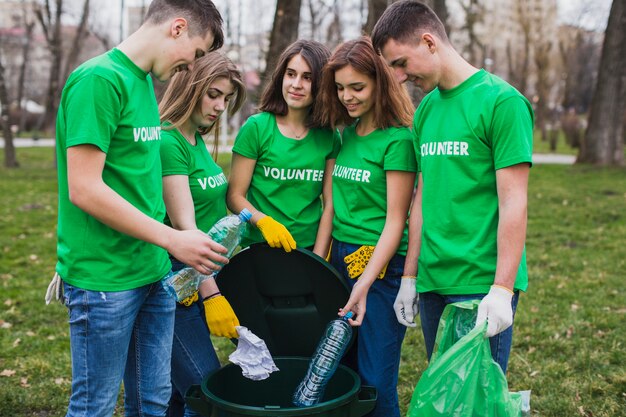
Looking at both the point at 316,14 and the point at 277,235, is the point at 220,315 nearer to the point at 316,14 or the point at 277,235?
the point at 277,235

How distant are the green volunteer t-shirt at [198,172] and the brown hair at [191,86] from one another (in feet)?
0.26

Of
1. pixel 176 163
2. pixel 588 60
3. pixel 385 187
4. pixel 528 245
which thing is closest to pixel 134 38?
pixel 176 163

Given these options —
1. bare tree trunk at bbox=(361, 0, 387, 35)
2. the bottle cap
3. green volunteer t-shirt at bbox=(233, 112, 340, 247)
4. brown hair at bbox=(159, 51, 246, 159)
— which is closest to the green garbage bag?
the bottle cap

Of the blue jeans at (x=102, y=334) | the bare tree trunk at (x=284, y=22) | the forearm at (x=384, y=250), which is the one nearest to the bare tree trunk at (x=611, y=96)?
the bare tree trunk at (x=284, y=22)

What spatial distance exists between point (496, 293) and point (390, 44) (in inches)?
34.7

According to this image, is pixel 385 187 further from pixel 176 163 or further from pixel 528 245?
pixel 528 245

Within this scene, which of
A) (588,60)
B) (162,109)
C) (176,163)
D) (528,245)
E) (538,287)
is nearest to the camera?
(176,163)

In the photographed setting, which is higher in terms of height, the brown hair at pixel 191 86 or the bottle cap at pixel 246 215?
the brown hair at pixel 191 86

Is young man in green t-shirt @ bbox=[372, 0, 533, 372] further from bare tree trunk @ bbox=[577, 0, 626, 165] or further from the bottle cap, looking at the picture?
bare tree trunk @ bbox=[577, 0, 626, 165]

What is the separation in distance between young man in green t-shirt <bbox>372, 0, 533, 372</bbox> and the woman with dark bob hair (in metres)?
0.49

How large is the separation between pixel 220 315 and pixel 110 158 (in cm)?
77

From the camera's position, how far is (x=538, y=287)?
18.6 feet

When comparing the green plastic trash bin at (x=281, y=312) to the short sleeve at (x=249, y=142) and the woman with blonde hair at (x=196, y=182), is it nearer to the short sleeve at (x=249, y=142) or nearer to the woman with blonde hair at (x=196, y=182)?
the woman with blonde hair at (x=196, y=182)

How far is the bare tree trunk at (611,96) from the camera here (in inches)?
572
